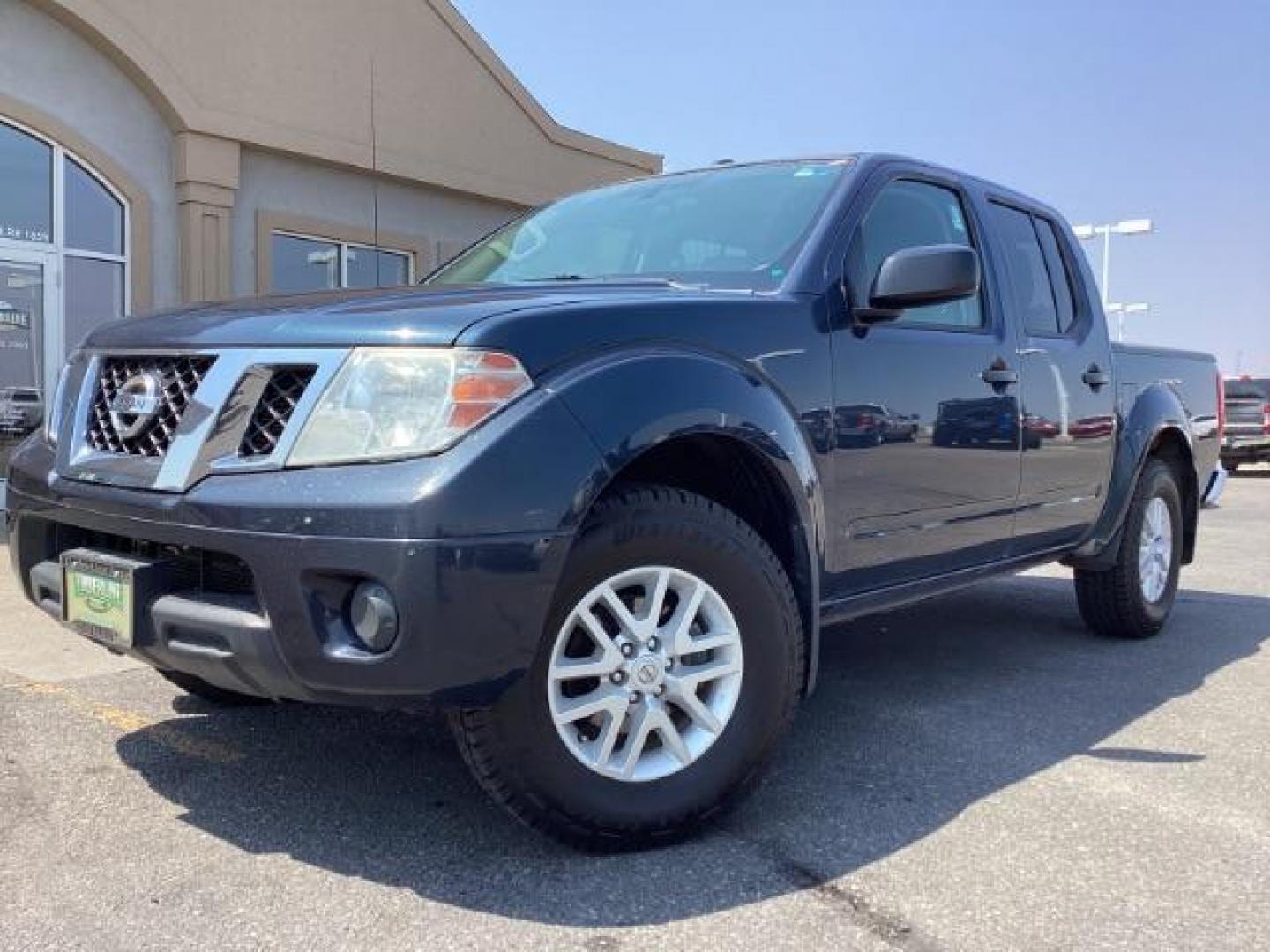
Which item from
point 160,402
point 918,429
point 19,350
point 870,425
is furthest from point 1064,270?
point 19,350

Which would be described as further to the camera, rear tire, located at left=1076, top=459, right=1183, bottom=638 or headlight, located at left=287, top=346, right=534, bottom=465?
rear tire, located at left=1076, top=459, right=1183, bottom=638

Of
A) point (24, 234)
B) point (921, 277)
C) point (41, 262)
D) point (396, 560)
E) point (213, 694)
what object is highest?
point (24, 234)

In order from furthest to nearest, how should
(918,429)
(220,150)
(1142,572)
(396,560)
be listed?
(220,150), (1142,572), (918,429), (396,560)

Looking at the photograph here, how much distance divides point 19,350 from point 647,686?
328 inches

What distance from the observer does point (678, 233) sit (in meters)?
3.87

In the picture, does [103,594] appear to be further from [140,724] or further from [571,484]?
[140,724]

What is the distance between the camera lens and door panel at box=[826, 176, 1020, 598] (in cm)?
342

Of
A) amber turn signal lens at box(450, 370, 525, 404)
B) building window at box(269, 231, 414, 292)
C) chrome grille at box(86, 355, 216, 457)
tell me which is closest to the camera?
amber turn signal lens at box(450, 370, 525, 404)

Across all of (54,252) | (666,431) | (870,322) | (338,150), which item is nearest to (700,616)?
(666,431)

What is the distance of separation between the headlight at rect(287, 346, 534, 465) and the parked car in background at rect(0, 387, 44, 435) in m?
7.91

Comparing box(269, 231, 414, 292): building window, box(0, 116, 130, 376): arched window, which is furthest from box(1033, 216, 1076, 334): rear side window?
box(0, 116, 130, 376): arched window

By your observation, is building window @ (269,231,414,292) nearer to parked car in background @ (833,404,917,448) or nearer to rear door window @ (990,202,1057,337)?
rear door window @ (990,202,1057,337)

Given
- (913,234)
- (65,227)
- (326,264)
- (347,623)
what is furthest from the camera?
(326,264)

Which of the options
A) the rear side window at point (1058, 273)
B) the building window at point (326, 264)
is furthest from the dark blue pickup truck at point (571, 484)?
the building window at point (326, 264)
